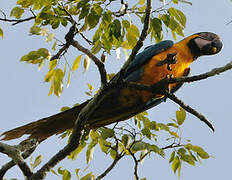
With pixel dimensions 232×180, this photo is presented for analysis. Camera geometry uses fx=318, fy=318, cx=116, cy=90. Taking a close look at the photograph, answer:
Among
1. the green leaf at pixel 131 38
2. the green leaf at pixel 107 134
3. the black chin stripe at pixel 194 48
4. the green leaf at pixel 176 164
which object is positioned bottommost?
the green leaf at pixel 176 164

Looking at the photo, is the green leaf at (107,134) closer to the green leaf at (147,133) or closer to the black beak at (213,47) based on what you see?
the green leaf at (147,133)

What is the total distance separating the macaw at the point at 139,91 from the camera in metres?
2.85

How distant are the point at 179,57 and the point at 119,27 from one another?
122 cm

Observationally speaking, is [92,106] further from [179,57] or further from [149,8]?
[179,57]

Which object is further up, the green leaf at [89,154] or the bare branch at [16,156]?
the bare branch at [16,156]

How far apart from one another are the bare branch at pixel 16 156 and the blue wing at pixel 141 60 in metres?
1.43

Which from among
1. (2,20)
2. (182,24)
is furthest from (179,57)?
(2,20)

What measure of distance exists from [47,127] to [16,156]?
60cm

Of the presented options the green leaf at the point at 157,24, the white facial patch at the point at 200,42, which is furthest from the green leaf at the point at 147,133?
the white facial patch at the point at 200,42

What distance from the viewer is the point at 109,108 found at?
3160 mm

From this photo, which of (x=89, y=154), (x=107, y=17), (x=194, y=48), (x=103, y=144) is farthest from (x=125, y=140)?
(x=194, y=48)

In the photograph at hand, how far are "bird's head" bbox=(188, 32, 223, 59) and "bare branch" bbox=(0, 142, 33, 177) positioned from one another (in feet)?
7.36

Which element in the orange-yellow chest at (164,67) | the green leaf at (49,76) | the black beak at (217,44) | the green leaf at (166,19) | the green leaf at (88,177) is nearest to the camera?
A: the green leaf at (166,19)

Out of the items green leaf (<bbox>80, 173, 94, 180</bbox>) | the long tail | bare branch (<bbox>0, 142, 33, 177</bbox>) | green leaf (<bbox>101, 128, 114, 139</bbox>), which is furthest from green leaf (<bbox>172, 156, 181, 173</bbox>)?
bare branch (<bbox>0, 142, 33, 177</bbox>)
